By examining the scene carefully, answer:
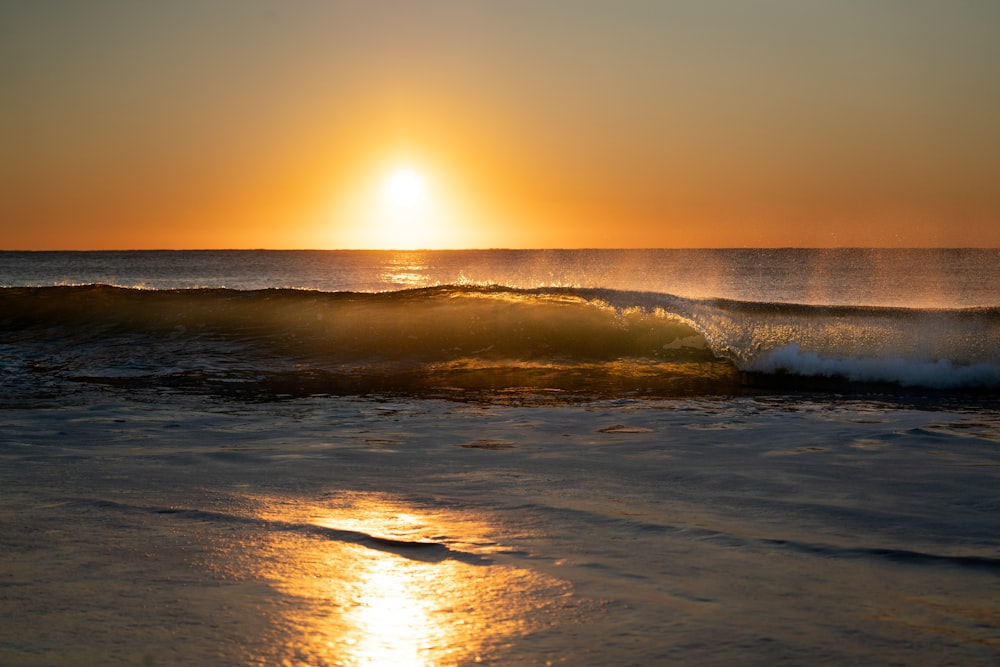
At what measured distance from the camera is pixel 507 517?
479cm

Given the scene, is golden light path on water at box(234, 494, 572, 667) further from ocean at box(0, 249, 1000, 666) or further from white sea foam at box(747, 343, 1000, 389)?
white sea foam at box(747, 343, 1000, 389)

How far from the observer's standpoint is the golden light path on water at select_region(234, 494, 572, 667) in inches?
118

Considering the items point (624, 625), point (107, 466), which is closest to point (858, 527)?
point (624, 625)

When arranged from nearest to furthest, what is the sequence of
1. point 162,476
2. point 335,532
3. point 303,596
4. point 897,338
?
1. point 303,596
2. point 335,532
3. point 162,476
4. point 897,338

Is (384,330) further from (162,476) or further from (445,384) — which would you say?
(162,476)

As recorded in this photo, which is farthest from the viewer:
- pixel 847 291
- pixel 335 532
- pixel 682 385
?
pixel 847 291

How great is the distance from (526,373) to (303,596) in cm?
955

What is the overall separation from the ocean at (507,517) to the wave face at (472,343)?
7.0 inches

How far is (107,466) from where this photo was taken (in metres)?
6.07

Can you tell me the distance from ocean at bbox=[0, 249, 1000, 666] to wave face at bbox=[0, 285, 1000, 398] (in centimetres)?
18

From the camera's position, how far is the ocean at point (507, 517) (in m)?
3.12

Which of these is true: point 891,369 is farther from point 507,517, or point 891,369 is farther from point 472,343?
point 507,517

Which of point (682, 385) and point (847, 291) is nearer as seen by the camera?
point (682, 385)

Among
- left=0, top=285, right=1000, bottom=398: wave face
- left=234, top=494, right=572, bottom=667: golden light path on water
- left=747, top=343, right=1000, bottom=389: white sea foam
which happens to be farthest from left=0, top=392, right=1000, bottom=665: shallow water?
left=747, top=343, right=1000, bottom=389: white sea foam
